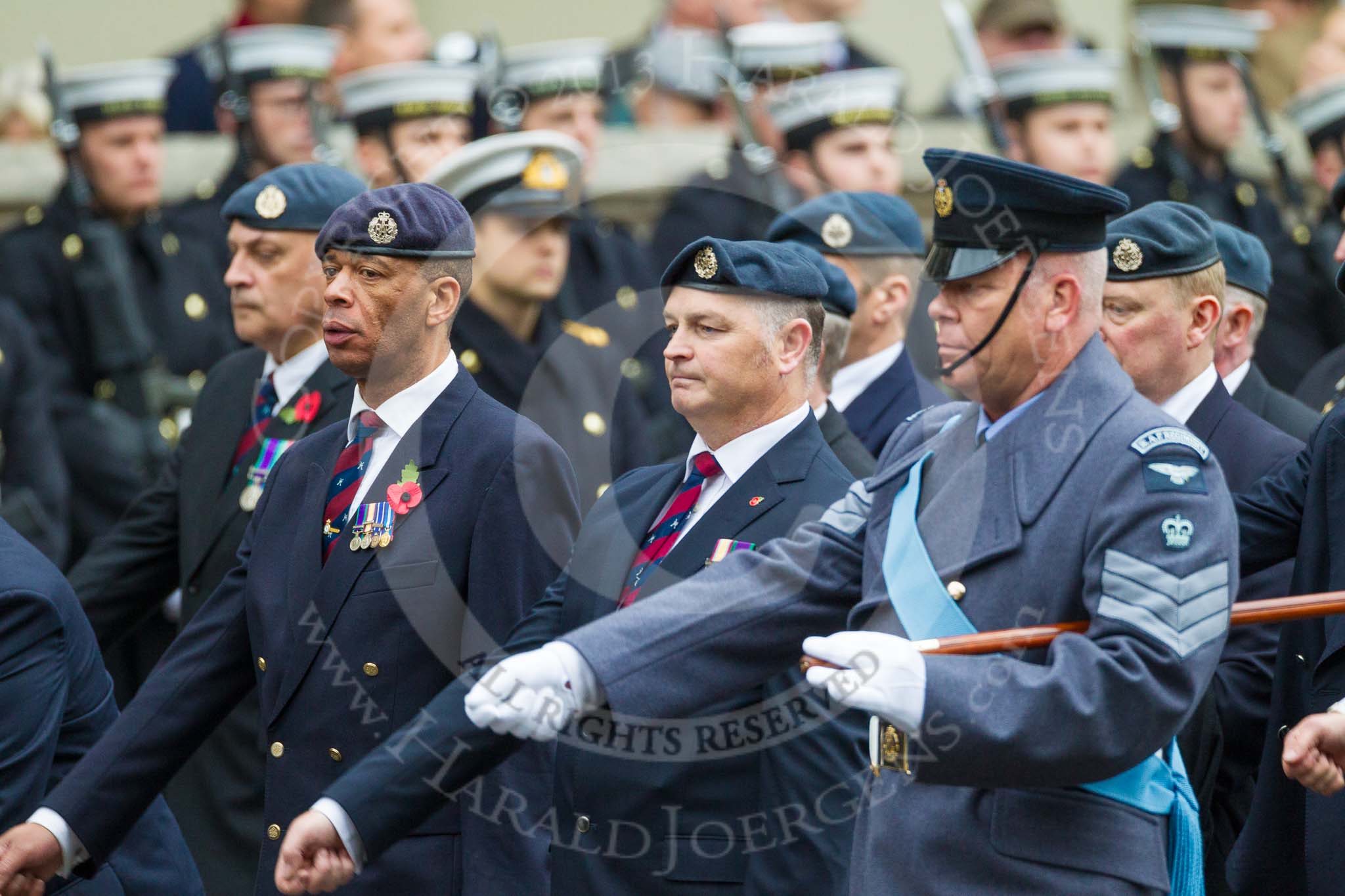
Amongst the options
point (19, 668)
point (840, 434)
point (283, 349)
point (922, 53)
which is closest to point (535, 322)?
point (283, 349)

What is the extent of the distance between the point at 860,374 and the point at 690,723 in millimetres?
2161

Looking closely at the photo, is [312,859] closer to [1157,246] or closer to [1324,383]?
[1157,246]

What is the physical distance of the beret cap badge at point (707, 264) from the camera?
15.0 feet

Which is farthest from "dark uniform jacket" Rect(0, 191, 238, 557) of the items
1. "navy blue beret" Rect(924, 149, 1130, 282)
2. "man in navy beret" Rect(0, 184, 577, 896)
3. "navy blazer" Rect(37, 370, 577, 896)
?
"navy blue beret" Rect(924, 149, 1130, 282)

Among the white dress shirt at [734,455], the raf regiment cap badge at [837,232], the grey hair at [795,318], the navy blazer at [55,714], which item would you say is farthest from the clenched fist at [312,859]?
the raf regiment cap badge at [837,232]

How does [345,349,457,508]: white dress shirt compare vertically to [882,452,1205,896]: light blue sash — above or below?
above

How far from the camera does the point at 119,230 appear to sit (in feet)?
26.3

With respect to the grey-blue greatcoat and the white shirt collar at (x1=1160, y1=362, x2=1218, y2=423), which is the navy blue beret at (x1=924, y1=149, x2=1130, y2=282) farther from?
the white shirt collar at (x1=1160, y1=362, x2=1218, y2=423)

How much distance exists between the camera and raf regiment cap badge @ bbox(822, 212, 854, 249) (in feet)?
21.0

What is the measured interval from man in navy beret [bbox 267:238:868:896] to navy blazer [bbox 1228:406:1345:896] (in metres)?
0.91

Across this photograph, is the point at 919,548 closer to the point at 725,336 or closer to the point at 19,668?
the point at 725,336

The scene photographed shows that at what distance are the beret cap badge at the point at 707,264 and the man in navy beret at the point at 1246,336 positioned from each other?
155cm

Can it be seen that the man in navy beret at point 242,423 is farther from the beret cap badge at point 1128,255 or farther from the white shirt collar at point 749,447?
the beret cap badge at point 1128,255

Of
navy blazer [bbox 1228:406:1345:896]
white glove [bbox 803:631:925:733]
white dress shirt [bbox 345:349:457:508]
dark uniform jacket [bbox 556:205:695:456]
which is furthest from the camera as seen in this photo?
dark uniform jacket [bbox 556:205:695:456]
